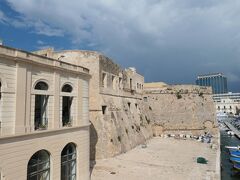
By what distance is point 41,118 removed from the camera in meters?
11.0

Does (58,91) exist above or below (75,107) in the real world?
above

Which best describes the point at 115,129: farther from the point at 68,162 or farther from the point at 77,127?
the point at 68,162

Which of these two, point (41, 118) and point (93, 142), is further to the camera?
point (93, 142)

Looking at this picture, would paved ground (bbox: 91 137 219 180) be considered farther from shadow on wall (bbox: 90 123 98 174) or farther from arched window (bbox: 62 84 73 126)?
arched window (bbox: 62 84 73 126)

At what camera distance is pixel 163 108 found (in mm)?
36969

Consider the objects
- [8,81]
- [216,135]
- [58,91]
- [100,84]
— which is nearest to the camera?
[8,81]

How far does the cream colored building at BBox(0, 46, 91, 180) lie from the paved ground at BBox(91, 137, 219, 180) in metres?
2.79

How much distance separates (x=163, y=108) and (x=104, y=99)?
1804cm

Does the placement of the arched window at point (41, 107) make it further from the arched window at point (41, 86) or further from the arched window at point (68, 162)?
the arched window at point (68, 162)

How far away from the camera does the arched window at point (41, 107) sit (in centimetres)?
1087

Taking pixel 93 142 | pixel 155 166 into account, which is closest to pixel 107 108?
pixel 93 142

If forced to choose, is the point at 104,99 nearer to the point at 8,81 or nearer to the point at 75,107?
the point at 75,107

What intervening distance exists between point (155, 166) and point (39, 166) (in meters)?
9.65

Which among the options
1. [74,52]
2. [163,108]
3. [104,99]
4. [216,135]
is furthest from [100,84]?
[216,135]
